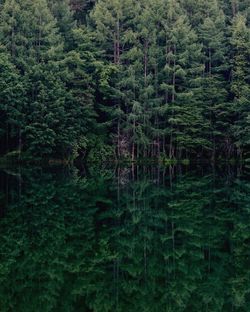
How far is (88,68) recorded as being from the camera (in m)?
45.0

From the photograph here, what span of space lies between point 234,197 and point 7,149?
23.2 m

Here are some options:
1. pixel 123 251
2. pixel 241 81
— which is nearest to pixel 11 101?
pixel 241 81

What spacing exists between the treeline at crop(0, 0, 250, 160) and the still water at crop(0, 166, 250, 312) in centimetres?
1966

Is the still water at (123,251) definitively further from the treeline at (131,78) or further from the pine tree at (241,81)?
the pine tree at (241,81)

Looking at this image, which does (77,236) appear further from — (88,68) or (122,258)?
(88,68)

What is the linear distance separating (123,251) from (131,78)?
3271 cm

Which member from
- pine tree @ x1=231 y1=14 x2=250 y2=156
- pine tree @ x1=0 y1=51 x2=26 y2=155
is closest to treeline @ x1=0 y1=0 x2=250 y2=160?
pine tree @ x1=231 y1=14 x2=250 y2=156

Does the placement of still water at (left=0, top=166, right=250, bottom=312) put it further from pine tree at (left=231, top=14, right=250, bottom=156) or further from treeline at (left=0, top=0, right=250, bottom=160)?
pine tree at (left=231, top=14, right=250, bottom=156)

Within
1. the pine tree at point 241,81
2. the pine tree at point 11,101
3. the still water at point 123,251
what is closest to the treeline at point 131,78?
the pine tree at point 241,81

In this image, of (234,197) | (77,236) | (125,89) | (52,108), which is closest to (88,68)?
(125,89)

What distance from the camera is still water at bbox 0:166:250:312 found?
8758mm

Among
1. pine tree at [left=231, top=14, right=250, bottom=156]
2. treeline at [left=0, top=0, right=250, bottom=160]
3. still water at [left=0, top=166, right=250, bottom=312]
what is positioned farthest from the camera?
pine tree at [left=231, top=14, right=250, bottom=156]

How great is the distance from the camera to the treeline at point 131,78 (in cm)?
4097

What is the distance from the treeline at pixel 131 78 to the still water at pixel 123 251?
1966 cm
